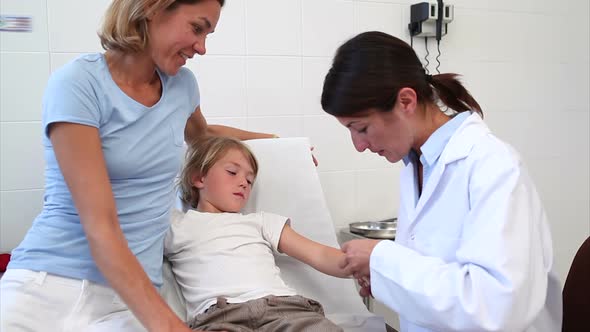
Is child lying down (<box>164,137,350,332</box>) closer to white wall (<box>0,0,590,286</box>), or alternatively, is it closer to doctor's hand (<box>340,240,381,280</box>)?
doctor's hand (<box>340,240,381,280</box>)

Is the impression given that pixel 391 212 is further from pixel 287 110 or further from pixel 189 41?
pixel 189 41

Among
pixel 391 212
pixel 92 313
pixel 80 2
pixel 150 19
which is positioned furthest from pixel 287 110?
pixel 92 313

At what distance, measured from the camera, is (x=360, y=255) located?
1117mm

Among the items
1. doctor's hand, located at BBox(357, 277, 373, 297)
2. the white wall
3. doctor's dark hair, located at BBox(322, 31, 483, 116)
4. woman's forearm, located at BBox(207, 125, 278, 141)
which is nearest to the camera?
doctor's dark hair, located at BBox(322, 31, 483, 116)

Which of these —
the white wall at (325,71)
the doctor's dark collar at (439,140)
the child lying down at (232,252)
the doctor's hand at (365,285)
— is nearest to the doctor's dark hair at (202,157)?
the child lying down at (232,252)

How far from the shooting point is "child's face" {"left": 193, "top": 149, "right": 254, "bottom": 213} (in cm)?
158

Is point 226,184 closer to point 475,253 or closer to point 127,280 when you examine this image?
point 127,280

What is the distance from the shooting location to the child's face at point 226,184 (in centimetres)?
158

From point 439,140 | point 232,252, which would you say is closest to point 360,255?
point 439,140

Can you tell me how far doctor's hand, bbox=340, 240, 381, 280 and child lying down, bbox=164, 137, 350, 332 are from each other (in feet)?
0.58

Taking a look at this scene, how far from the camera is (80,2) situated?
1.86m

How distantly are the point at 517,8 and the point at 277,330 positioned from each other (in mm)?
2130

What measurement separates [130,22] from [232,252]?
2.20ft

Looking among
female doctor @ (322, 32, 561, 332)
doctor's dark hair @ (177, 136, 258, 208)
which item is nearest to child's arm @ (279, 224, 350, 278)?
female doctor @ (322, 32, 561, 332)
